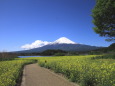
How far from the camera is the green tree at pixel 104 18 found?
2007 centimetres

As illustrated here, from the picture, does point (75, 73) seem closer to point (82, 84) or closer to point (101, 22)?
point (82, 84)

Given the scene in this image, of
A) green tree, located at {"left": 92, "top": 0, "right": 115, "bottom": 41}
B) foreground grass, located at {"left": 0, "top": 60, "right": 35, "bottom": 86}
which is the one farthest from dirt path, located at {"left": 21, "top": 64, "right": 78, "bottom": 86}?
green tree, located at {"left": 92, "top": 0, "right": 115, "bottom": 41}

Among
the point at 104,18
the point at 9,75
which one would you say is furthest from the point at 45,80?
the point at 104,18

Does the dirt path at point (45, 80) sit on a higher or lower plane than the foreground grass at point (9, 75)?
lower

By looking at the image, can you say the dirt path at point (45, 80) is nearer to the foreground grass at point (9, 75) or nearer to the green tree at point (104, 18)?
the foreground grass at point (9, 75)

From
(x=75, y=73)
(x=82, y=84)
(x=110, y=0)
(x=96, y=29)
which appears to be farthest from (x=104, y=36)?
(x=82, y=84)

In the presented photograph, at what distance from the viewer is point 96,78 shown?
21.6 feet

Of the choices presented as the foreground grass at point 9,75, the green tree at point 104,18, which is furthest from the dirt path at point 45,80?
the green tree at point 104,18

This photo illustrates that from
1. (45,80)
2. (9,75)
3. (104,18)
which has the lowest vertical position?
(45,80)

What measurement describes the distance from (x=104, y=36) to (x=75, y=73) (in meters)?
15.5

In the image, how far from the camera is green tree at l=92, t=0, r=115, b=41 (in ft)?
65.9

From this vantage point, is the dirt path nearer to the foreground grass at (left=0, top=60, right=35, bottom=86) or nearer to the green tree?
the foreground grass at (left=0, top=60, right=35, bottom=86)

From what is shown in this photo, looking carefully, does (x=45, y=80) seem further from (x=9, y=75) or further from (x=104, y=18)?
(x=104, y=18)

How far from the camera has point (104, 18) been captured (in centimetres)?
2097
